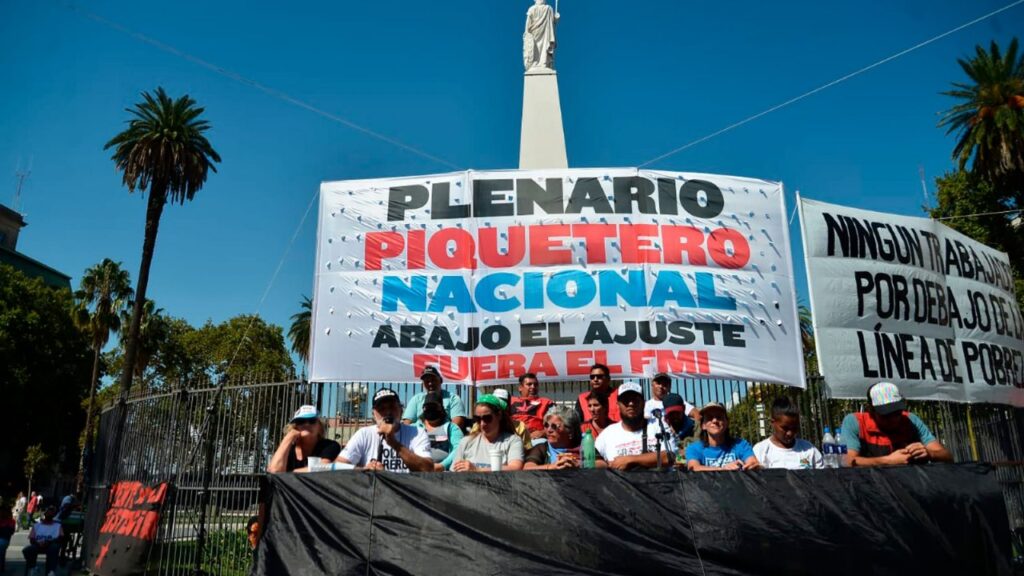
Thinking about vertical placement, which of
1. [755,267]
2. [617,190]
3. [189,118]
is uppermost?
[189,118]

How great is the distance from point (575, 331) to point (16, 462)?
43175 mm

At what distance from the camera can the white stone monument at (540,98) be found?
528 inches

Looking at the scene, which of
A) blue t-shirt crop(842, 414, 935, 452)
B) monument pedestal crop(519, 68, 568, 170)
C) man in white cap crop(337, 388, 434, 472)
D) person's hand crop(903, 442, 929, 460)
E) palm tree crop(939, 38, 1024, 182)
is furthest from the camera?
palm tree crop(939, 38, 1024, 182)

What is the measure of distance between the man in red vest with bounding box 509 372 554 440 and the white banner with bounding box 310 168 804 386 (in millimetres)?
587

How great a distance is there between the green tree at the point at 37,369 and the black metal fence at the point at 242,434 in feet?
96.8

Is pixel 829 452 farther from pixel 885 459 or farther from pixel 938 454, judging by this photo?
pixel 938 454

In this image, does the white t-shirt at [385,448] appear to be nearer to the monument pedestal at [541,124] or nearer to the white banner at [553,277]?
the white banner at [553,277]

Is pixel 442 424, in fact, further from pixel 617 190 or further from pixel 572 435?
pixel 617 190

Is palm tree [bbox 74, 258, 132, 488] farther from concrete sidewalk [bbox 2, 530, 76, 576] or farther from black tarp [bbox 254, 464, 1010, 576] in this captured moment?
black tarp [bbox 254, 464, 1010, 576]

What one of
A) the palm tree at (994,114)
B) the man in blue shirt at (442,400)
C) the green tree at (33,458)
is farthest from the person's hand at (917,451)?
the green tree at (33,458)

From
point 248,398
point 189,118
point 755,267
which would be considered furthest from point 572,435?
point 189,118

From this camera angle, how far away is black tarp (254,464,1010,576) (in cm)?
393

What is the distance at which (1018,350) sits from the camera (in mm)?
10016

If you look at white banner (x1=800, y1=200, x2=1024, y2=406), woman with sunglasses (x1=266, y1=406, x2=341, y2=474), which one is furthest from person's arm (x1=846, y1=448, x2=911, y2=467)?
woman with sunglasses (x1=266, y1=406, x2=341, y2=474)
